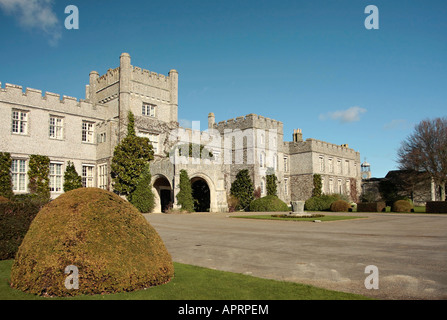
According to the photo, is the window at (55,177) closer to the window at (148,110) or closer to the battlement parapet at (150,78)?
the window at (148,110)

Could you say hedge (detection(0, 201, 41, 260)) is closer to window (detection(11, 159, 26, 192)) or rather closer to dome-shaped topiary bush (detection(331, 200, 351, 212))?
window (detection(11, 159, 26, 192))

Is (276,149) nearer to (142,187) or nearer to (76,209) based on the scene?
(142,187)

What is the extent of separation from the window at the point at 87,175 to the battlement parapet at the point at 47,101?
453 cm

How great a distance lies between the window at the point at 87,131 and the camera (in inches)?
1240

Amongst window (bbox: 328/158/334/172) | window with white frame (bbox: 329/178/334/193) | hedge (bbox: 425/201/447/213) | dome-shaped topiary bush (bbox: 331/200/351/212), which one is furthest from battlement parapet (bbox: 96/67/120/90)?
window with white frame (bbox: 329/178/334/193)

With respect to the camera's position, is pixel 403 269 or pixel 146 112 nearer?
pixel 403 269

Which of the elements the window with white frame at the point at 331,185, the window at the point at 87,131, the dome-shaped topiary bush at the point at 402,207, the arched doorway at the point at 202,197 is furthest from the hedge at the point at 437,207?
the window at the point at 87,131

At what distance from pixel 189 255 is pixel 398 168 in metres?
41.7

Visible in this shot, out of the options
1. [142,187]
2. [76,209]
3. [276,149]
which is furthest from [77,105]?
[76,209]

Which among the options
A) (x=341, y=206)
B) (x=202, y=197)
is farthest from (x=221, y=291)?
A: (x=202, y=197)

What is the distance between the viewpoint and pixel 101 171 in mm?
31359

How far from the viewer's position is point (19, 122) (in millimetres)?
27188

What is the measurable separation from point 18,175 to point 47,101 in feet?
20.7

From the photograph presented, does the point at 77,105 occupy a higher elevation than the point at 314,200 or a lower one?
higher
